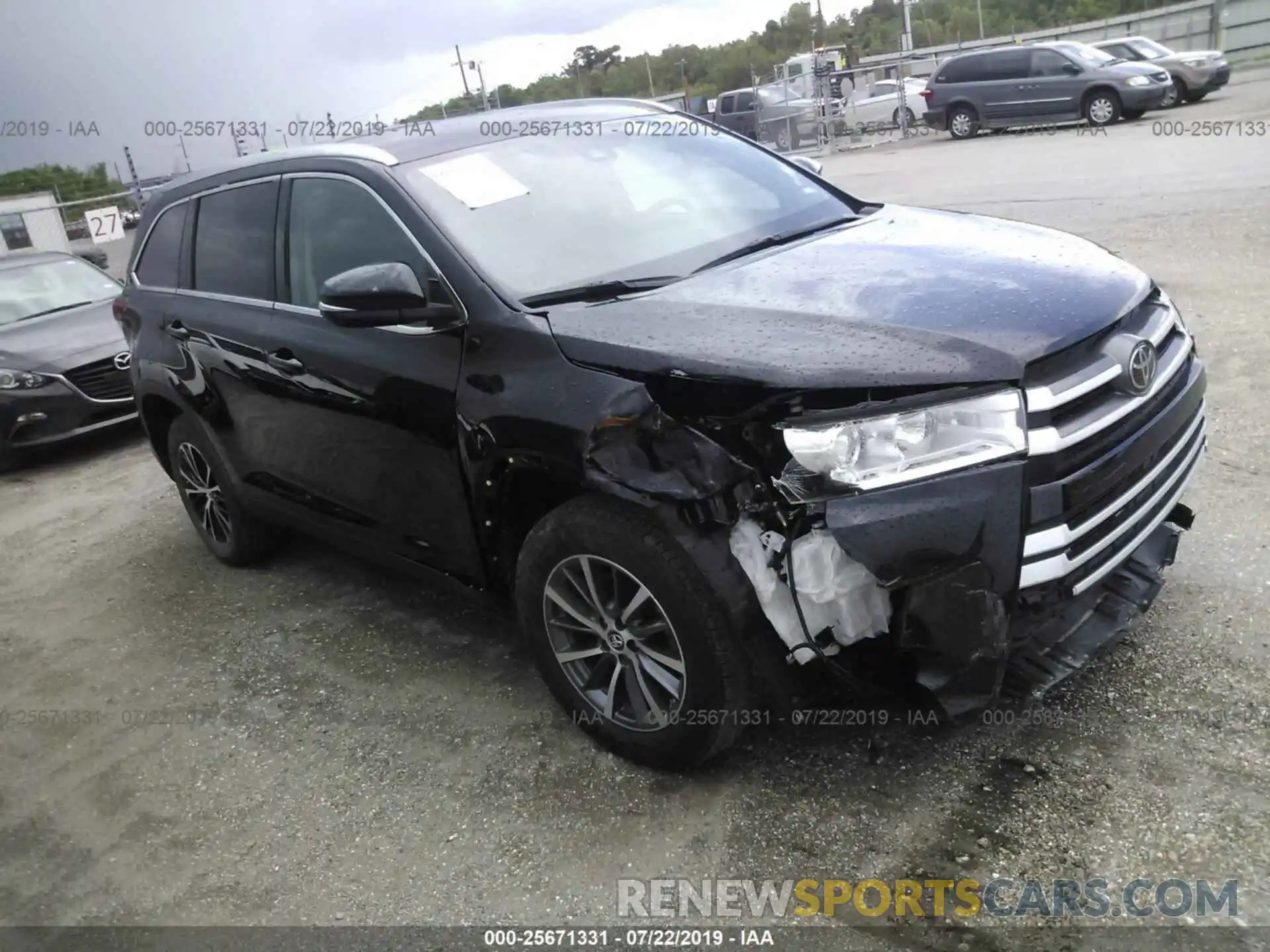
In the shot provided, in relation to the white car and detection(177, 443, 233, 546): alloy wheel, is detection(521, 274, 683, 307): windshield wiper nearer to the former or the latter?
detection(177, 443, 233, 546): alloy wheel

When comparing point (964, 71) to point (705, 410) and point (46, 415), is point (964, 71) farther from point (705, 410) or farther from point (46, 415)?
point (705, 410)

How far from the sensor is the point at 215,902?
2.90 meters

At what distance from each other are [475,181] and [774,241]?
105 centimetres

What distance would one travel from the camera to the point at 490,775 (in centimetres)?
324

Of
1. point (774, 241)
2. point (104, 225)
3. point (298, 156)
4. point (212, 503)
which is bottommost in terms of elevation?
point (212, 503)

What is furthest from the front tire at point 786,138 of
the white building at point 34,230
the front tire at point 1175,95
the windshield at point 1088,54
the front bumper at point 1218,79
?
the white building at point 34,230

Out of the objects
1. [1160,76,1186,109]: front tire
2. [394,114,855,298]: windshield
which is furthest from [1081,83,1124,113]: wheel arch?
[394,114,855,298]: windshield

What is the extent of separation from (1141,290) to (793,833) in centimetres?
181

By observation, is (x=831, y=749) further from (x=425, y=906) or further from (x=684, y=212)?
(x=684, y=212)

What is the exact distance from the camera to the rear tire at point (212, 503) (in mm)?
4855

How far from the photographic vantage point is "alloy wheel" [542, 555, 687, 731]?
284 cm

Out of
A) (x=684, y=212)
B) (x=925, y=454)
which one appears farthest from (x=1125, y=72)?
(x=925, y=454)

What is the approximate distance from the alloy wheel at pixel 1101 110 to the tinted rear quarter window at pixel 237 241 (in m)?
18.2

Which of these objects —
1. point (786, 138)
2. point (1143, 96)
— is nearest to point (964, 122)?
point (1143, 96)
